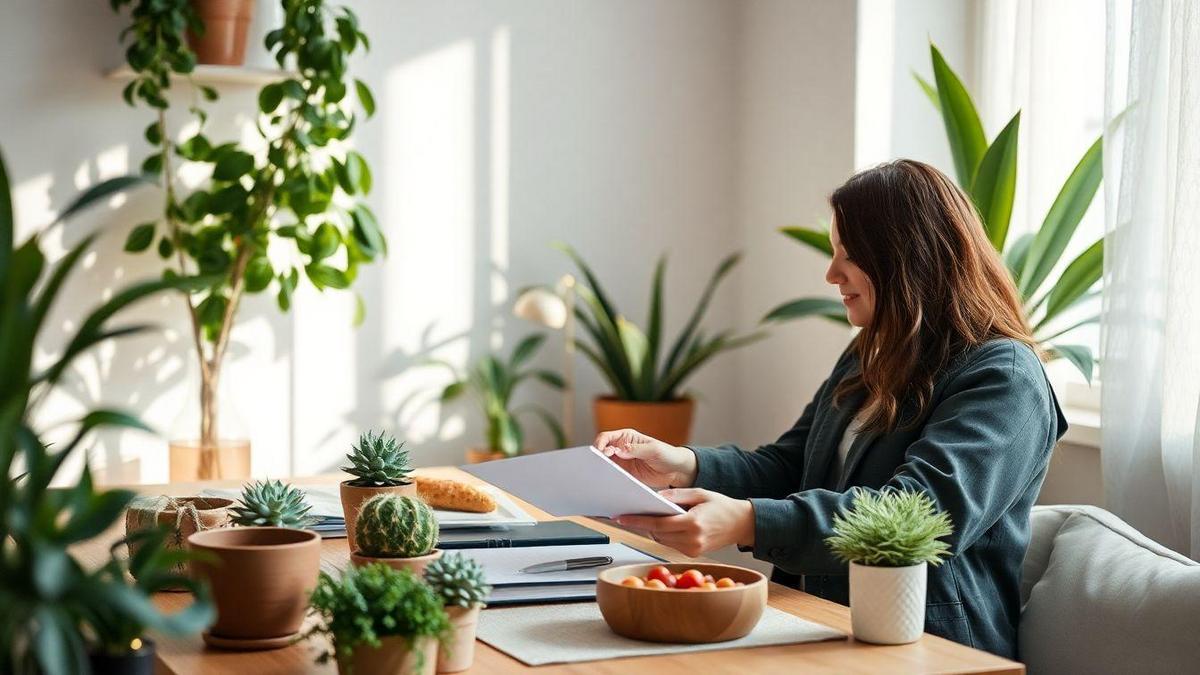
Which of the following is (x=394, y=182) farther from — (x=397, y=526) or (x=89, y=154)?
(x=397, y=526)

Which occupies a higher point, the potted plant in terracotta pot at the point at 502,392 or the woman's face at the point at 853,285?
the woman's face at the point at 853,285

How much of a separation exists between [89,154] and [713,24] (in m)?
1.91

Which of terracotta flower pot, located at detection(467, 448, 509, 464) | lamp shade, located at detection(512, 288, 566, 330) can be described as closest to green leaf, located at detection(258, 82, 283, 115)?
lamp shade, located at detection(512, 288, 566, 330)

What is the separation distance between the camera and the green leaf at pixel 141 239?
3.39 m

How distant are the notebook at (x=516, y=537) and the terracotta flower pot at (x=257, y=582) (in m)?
0.41

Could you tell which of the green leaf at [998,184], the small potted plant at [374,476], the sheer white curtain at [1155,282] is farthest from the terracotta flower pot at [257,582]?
the green leaf at [998,184]

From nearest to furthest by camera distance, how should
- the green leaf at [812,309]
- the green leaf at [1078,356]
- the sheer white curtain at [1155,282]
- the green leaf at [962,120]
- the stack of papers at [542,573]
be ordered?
the stack of papers at [542,573] < the sheer white curtain at [1155,282] < the green leaf at [1078,356] < the green leaf at [962,120] < the green leaf at [812,309]

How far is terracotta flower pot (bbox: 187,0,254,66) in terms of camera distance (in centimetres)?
341

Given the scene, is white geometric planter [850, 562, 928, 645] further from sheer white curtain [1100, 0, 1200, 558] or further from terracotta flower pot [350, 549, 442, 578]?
sheer white curtain [1100, 0, 1200, 558]

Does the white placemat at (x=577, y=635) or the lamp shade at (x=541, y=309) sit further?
the lamp shade at (x=541, y=309)

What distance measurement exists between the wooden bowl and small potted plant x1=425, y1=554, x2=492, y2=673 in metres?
0.18

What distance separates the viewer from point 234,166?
3.36 m

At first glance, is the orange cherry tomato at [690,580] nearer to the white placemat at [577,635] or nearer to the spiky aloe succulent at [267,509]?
the white placemat at [577,635]

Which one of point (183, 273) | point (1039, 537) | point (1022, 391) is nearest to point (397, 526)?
point (1022, 391)
